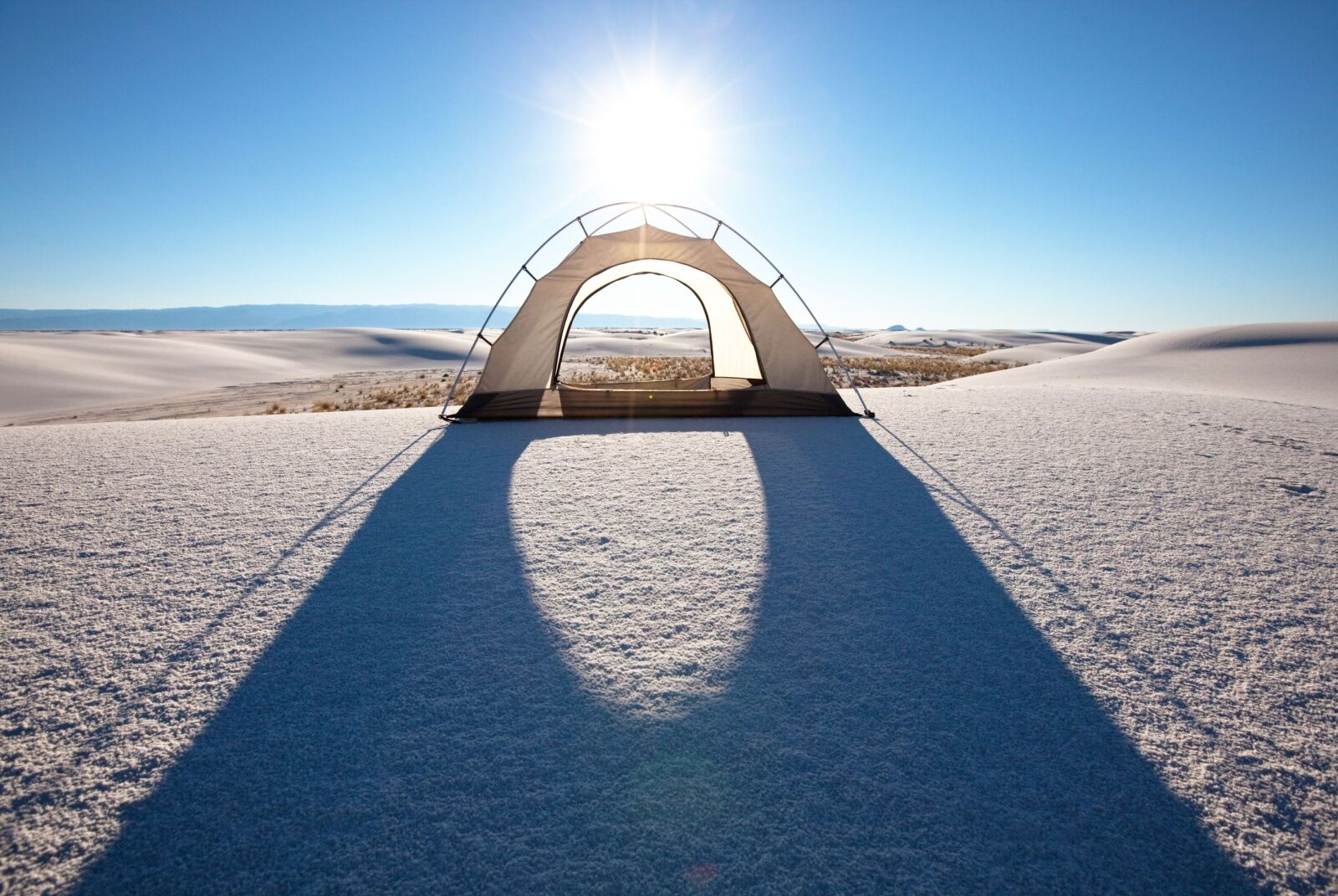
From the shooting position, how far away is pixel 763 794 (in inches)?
74.3

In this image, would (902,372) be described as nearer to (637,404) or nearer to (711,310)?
(711,310)

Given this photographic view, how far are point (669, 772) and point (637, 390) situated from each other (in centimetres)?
700

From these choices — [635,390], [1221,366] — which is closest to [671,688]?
[635,390]

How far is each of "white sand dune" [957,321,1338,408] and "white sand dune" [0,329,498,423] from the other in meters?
26.7

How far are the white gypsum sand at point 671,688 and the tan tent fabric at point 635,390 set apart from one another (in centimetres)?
342

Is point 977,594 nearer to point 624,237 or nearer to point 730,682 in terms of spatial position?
point 730,682

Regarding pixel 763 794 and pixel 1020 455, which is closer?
pixel 763 794

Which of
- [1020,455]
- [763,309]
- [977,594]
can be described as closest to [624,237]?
Answer: [763,309]

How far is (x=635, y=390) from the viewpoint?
8656mm

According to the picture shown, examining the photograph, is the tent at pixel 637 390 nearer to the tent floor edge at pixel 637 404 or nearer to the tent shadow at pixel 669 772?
the tent floor edge at pixel 637 404

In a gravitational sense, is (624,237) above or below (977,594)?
above

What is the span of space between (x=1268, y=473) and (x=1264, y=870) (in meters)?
5.48

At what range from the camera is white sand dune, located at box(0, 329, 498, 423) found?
18.7 metres

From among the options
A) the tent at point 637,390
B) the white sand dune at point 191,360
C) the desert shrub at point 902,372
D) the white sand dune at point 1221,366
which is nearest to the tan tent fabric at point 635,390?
the tent at point 637,390
